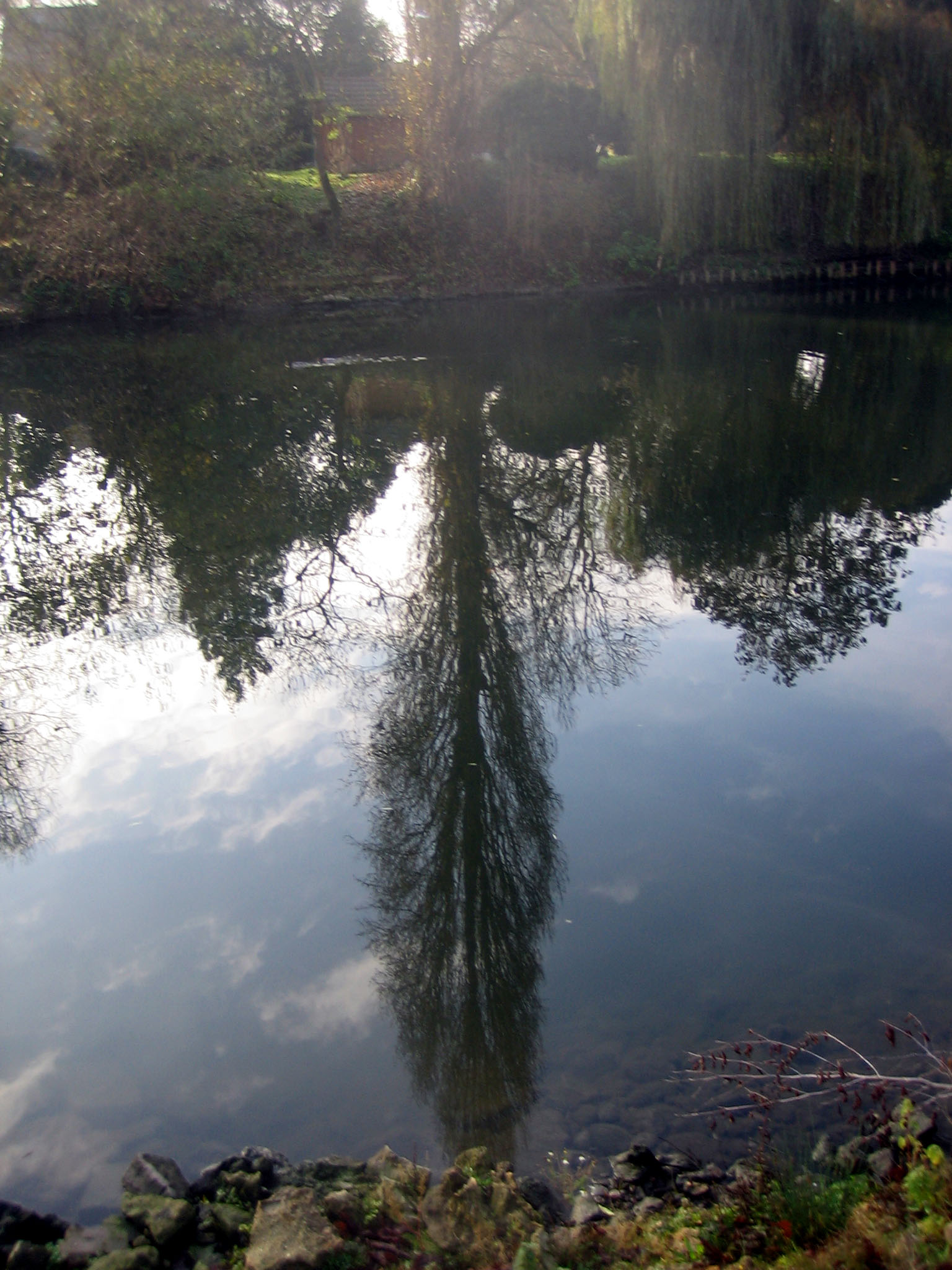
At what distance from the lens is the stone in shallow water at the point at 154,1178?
3.56 meters

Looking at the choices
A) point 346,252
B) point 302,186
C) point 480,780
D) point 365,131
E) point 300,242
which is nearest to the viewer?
point 480,780

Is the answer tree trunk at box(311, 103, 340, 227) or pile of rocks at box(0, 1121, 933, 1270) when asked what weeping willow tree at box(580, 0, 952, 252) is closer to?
tree trunk at box(311, 103, 340, 227)

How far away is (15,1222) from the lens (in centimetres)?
343

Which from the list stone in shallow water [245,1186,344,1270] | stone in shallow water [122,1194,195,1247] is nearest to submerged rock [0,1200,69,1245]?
stone in shallow water [122,1194,195,1247]

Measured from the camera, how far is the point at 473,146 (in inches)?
1127

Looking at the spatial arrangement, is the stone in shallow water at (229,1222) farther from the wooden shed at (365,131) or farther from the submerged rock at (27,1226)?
the wooden shed at (365,131)

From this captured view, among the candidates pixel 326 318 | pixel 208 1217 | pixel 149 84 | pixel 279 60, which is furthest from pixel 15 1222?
pixel 279 60

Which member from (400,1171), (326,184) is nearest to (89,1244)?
(400,1171)

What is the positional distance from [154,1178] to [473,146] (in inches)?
1166

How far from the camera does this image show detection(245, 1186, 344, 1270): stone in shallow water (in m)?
3.11

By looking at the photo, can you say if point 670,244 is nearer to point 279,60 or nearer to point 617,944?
point 279,60

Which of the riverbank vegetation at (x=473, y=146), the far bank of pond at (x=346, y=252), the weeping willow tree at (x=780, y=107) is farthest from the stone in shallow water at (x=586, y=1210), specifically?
the weeping willow tree at (x=780, y=107)

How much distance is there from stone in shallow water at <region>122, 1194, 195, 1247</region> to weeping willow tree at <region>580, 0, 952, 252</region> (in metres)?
26.3

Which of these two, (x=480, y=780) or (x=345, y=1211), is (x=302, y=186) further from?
(x=345, y=1211)
